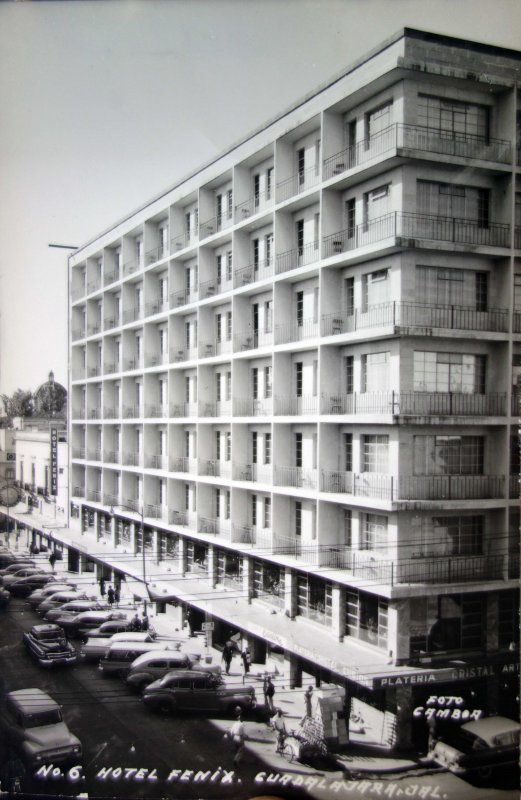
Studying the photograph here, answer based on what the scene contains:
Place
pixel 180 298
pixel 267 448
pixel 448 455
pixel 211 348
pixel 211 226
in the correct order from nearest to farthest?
pixel 448 455
pixel 267 448
pixel 211 348
pixel 211 226
pixel 180 298

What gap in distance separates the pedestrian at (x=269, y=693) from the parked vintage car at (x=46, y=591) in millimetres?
4326

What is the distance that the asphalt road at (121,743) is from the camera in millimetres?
8680

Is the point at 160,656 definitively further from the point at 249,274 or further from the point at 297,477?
the point at 249,274

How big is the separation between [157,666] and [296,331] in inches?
242

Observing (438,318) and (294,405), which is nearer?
(438,318)

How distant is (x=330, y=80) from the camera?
10.1 metres

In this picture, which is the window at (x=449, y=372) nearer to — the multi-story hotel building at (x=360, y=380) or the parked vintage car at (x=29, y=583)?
the multi-story hotel building at (x=360, y=380)

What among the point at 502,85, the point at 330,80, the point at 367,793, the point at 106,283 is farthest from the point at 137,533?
the point at 502,85

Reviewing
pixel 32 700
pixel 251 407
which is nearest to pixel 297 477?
pixel 251 407

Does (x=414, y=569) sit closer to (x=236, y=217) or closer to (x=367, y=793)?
(x=367, y=793)

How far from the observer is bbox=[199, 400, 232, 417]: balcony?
13.2 metres

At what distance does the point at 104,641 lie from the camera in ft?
38.4

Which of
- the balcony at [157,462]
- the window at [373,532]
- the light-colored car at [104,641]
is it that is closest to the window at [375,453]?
the window at [373,532]

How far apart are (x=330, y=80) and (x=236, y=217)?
3.54m
